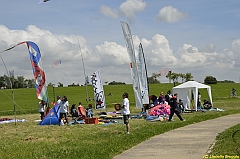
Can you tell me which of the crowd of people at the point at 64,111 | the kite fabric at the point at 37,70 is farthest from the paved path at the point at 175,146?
the kite fabric at the point at 37,70

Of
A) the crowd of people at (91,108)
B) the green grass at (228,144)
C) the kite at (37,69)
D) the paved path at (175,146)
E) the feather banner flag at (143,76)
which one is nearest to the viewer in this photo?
the green grass at (228,144)

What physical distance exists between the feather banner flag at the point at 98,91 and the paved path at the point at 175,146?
1441cm

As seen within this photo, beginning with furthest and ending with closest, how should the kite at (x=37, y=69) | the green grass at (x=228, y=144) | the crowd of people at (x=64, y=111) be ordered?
1. the kite at (x=37, y=69)
2. the crowd of people at (x=64, y=111)
3. the green grass at (x=228, y=144)

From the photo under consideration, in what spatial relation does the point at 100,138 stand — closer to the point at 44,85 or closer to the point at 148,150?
the point at 148,150

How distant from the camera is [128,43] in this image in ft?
85.7

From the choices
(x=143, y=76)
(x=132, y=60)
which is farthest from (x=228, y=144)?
(x=143, y=76)

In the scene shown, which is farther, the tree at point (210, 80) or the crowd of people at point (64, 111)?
the tree at point (210, 80)

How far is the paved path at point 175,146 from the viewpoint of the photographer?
11.0 m

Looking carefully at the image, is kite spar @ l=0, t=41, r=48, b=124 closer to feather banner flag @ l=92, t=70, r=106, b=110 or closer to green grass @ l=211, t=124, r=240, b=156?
feather banner flag @ l=92, t=70, r=106, b=110

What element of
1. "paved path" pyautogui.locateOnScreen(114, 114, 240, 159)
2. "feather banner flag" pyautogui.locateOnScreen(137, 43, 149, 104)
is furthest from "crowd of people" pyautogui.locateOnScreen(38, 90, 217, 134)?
"paved path" pyautogui.locateOnScreen(114, 114, 240, 159)

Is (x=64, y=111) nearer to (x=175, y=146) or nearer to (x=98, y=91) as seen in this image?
(x=98, y=91)

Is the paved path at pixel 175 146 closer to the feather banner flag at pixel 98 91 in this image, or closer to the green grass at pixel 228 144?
the green grass at pixel 228 144

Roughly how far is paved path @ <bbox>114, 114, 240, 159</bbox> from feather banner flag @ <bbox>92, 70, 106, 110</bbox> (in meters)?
14.4

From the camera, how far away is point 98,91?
30984 millimetres
